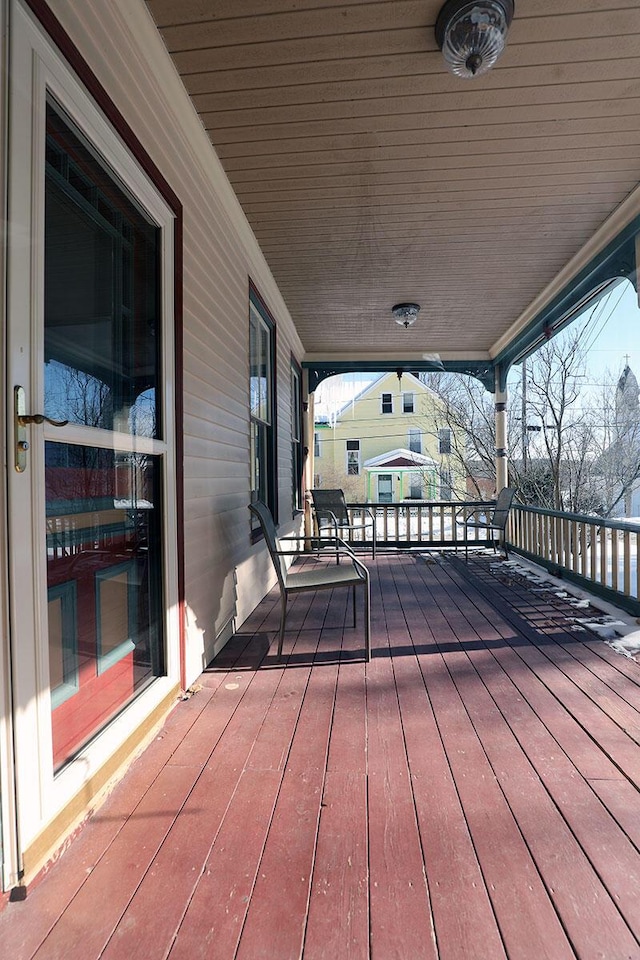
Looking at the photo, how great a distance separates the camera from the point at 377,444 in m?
17.6

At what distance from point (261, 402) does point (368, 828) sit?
3359 millimetres

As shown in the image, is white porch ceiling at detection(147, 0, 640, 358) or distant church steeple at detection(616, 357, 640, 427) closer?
white porch ceiling at detection(147, 0, 640, 358)

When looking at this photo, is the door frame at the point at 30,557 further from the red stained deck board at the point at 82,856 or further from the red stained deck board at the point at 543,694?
the red stained deck board at the point at 543,694

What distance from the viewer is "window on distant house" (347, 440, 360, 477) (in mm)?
17781

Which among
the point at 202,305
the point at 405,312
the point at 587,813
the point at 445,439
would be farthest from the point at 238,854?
the point at 445,439

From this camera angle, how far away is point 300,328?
598cm

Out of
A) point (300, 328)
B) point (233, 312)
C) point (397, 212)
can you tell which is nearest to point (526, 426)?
point (300, 328)

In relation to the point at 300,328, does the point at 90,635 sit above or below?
below

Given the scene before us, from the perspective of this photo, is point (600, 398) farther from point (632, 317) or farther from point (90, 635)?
point (90, 635)

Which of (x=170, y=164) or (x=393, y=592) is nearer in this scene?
(x=170, y=164)

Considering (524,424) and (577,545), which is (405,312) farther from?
(524,424)

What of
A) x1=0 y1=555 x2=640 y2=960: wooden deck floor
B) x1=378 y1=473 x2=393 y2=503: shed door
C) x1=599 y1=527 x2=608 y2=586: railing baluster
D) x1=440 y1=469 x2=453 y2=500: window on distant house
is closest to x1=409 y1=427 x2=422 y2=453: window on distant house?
x1=378 y1=473 x2=393 y2=503: shed door

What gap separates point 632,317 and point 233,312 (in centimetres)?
508

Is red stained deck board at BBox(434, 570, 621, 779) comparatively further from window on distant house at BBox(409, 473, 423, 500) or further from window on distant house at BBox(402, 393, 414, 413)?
window on distant house at BBox(402, 393, 414, 413)
